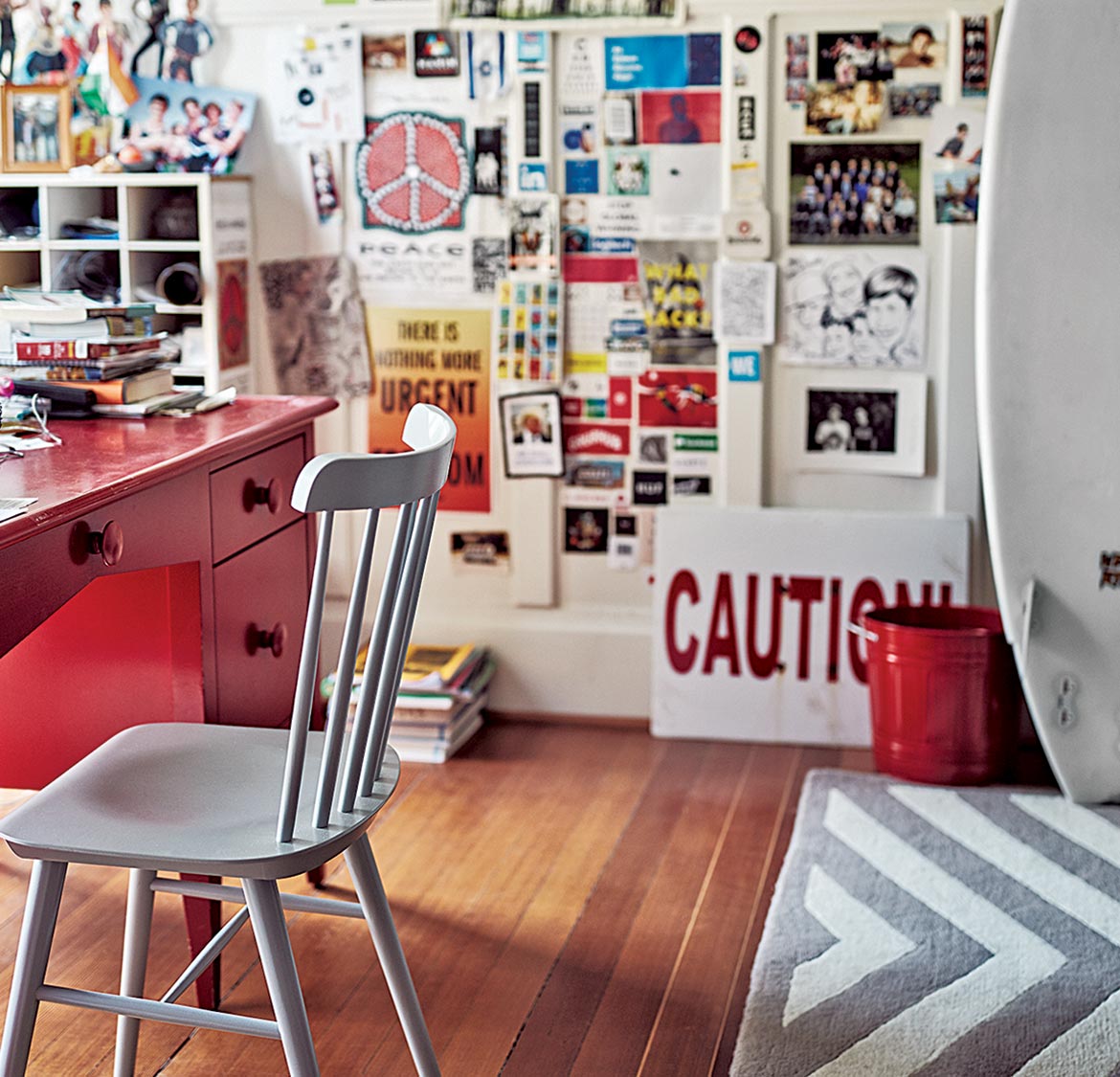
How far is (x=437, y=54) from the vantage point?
3199 millimetres

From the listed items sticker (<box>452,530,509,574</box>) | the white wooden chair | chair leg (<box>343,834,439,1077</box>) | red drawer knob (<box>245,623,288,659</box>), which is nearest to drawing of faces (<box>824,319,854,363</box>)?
sticker (<box>452,530,509,574</box>)

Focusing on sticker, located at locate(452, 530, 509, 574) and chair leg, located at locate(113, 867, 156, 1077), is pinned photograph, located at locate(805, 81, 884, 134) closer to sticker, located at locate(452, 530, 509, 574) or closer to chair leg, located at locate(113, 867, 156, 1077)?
sticker, located at locate(452, 530, 509, 574)

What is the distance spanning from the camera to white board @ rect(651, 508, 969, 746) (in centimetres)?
317

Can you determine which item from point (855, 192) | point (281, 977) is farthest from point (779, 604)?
point (281, 977)

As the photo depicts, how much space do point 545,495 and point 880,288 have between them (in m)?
0.89

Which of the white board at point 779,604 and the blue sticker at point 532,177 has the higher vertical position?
the blue sticker at point 532,177

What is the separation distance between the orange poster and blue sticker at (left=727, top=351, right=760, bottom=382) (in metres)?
0.57

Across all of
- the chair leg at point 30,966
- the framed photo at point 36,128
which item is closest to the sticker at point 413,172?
the framed photo at point 36,128

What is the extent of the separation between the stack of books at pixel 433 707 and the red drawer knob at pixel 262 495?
864mm

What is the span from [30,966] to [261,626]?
31.4 inches

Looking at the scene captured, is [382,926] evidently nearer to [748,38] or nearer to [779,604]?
[779,604]

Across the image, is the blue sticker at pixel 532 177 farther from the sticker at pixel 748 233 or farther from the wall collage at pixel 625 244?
the sticker at pixel 748 233

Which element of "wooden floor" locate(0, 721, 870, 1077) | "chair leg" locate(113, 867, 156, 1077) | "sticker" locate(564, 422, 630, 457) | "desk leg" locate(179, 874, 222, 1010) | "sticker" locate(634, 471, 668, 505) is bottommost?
"wooden floor" locate(0, 721, 870, 1077)

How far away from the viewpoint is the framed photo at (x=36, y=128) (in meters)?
3.01
